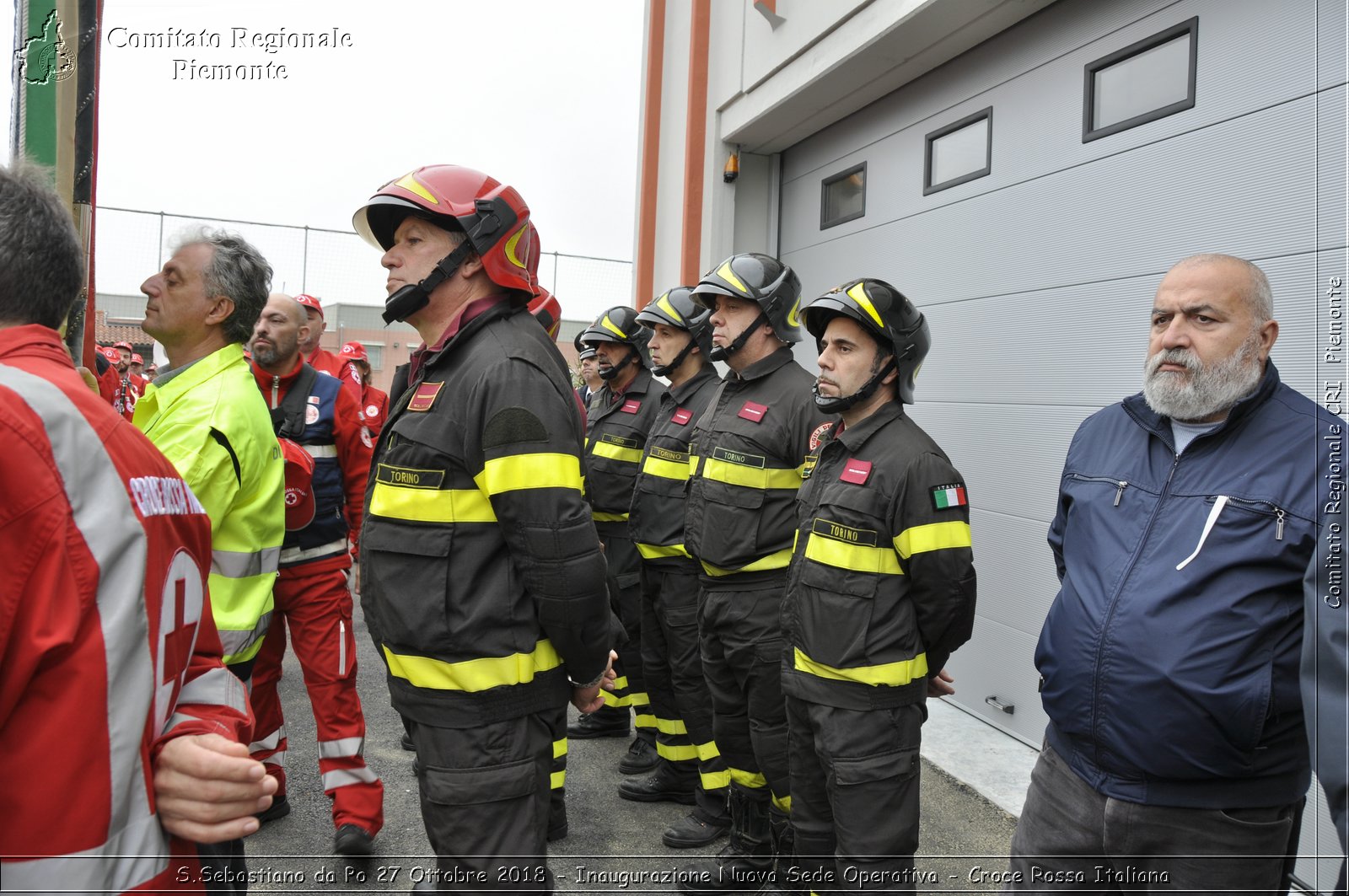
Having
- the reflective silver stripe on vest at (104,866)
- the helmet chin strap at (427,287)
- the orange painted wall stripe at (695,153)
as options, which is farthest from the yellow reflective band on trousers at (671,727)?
the orange painted wall stripe at (695,153)

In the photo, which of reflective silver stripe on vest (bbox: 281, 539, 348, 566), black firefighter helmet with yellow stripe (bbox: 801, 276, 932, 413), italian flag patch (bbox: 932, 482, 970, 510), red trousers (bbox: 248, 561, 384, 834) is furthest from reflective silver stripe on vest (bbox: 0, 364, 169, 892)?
reflective silver stripe on vest (bbox: 281, 539, 348, 566)

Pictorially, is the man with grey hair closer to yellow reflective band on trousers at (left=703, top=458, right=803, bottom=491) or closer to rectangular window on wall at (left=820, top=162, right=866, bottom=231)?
yellow reflective band on trousers at (left=703, top=458, right=803, bottom=491)

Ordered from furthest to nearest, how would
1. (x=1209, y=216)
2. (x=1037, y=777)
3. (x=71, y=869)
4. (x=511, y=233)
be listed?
(x=1209, y=216), (x=511, y=233), (x=1037, y=777), (x=71, y=869)

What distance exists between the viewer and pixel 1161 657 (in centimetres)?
213

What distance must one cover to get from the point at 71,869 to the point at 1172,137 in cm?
473

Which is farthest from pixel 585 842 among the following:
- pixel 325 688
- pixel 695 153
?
pixel 695 153

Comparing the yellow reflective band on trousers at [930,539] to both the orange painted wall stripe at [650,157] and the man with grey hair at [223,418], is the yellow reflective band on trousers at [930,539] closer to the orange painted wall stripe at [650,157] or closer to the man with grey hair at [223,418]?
the man with grey hair at [223,418]

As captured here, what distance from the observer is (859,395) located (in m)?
3.25

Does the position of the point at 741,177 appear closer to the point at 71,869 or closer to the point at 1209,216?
the point at 1209,216

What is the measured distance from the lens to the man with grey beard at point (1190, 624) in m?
2.06

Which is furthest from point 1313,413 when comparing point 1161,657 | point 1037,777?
point 1037,777

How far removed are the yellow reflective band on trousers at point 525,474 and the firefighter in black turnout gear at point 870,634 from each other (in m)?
1.11

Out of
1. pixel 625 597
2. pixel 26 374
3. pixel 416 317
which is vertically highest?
pixel 416 317

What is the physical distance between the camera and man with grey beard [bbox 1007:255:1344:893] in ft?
6.77
